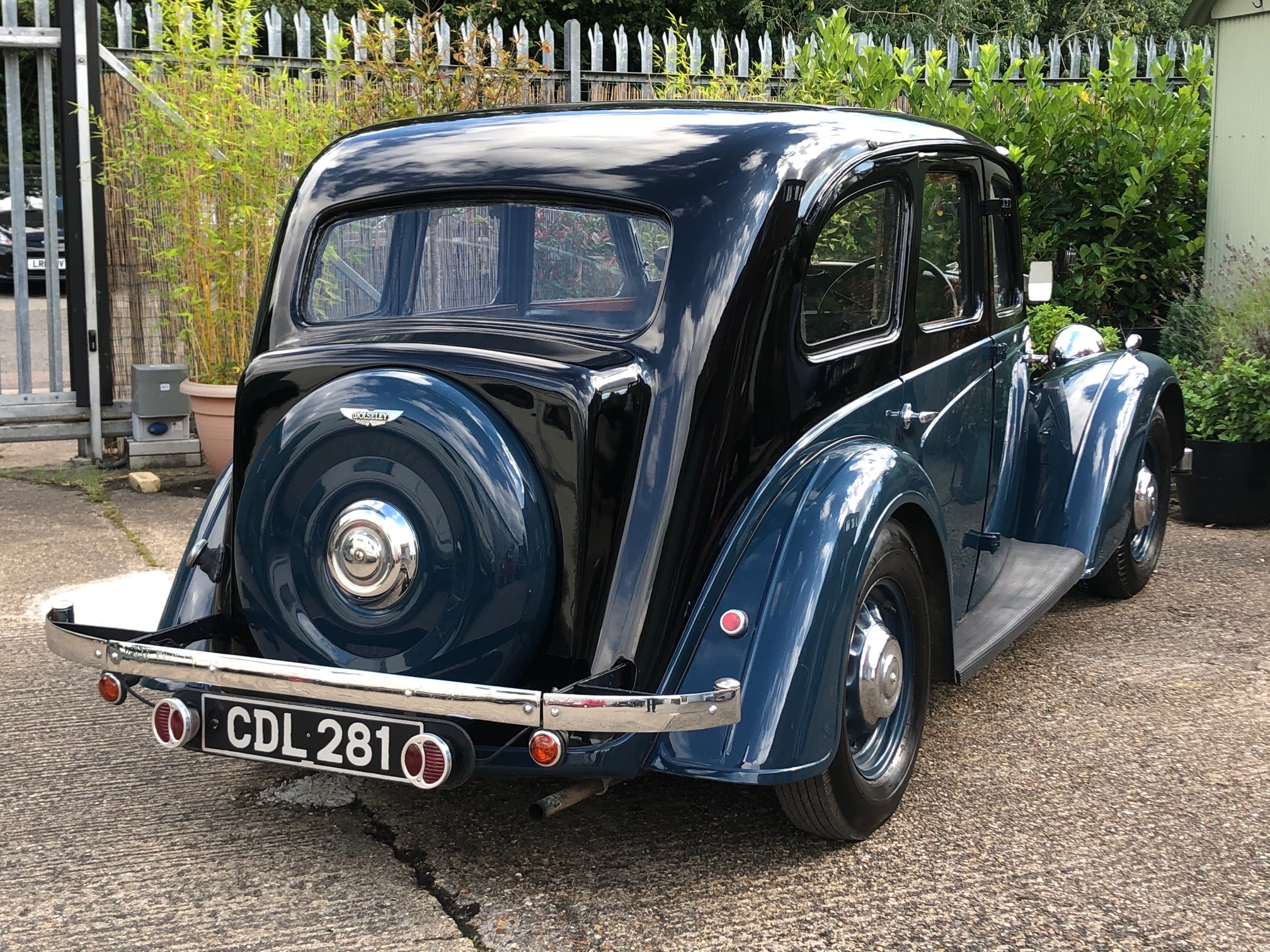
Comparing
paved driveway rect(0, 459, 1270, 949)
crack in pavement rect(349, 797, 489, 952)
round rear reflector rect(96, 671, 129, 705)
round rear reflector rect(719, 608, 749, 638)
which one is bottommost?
crack in pavement rect(349, 797, 489, 952)

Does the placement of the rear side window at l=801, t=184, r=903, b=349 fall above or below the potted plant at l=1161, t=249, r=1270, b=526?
above

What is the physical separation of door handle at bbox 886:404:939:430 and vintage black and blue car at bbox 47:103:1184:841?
20 mm

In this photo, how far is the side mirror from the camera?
15.0ft

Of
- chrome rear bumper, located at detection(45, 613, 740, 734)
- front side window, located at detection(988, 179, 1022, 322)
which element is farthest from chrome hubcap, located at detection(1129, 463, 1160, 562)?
chrome rear bumper, located at detection(45, 613, 740, 734)

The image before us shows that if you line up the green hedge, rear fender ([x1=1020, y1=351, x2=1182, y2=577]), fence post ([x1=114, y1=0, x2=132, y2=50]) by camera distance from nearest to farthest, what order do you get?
rear fender ([x1=1020, y1=351, x2=1182, y2=577])
fence post ([x1=114, y1=0, x2=132, y2=50])
the green hedge

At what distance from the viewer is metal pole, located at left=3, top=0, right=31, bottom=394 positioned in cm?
678

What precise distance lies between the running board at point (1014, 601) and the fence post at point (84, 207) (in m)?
5.26

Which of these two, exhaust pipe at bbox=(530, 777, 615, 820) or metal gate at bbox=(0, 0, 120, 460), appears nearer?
exhaust pipe at bbox=(530, 777, 615, 820)

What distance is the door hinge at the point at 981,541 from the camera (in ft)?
12.9

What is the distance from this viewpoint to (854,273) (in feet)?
11.2

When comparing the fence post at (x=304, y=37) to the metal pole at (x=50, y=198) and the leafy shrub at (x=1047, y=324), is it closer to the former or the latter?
the metal pole at (x=50, y=198)

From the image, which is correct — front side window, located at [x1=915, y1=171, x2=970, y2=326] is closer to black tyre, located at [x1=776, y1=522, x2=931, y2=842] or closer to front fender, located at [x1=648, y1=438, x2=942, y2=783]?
black tyre, located at [x1=776, y1=522, x2=931, y2=842]

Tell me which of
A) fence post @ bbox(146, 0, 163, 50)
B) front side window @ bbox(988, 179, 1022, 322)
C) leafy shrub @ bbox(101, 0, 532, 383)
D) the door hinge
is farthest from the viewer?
fence post @ bbox(146, 0, 163, 50)

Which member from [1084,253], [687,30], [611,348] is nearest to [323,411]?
[611,348]
